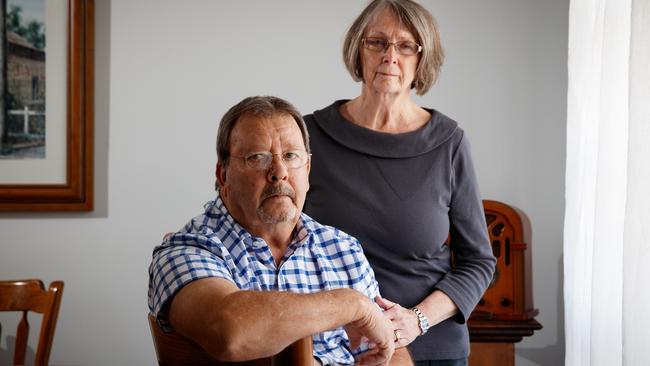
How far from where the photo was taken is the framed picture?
3.28 meters

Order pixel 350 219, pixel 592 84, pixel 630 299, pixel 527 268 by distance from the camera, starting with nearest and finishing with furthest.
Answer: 1. pixel 350 219
2. pixel 630 299
3. pixel 592 84
4. pixel 527 268

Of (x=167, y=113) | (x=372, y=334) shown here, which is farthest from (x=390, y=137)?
(x=167, y=113)

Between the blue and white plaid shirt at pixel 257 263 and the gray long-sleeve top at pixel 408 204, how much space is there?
5.9 inches

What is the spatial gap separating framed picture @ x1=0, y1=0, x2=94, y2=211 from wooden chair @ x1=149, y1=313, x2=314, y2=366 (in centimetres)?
241

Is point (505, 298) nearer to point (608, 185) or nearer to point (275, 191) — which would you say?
point (608, 185)

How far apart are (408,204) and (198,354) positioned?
3.01ft

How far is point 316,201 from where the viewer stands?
1834mm

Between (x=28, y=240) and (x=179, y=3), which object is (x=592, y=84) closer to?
(x=179, y=3)

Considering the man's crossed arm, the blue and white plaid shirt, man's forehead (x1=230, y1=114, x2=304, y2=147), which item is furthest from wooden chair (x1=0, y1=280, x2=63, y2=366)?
the man's crossed arm

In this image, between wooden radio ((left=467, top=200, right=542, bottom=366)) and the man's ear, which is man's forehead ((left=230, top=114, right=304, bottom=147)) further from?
wooden radio ((left=467, top=200, right=542, bottom=366))

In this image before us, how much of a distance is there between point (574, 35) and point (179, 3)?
5.10 feet

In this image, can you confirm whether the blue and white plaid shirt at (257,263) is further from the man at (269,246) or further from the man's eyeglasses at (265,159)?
the man's eyeglasses at (265,159)

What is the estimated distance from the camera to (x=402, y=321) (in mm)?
1664

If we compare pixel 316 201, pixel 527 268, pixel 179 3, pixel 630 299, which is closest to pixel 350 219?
pixel 316 201
